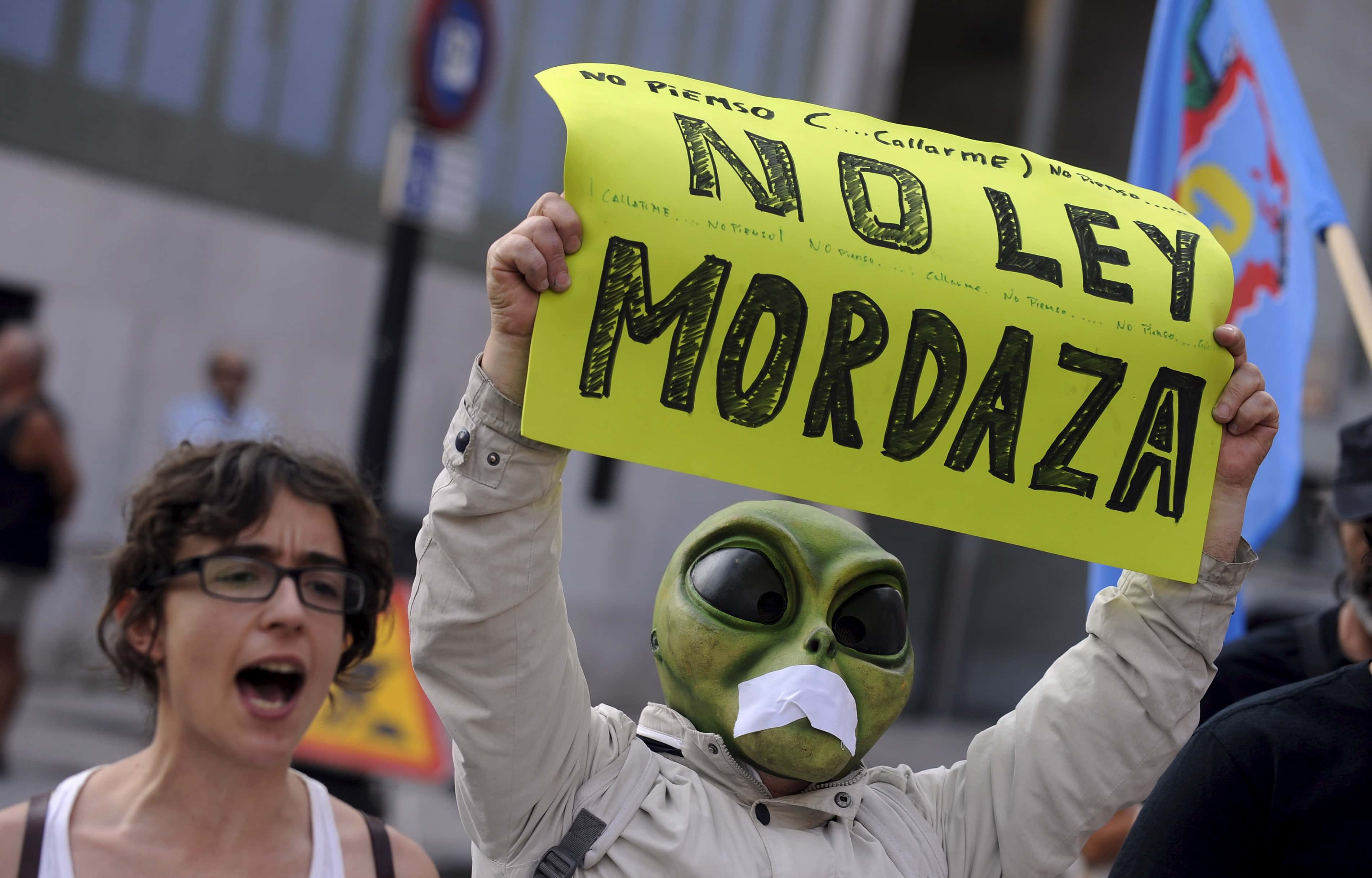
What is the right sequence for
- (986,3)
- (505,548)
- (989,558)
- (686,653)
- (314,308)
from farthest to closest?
(986,3), (989,558), (314,308), (686,653), (505,548)

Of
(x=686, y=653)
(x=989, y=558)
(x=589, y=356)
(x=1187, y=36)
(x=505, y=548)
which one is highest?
(x=1187, y=36)

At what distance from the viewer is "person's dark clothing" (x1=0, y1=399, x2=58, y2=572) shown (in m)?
5.62

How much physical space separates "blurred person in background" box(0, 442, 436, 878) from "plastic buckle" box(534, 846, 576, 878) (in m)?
0.51

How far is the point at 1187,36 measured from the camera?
3.62 metres

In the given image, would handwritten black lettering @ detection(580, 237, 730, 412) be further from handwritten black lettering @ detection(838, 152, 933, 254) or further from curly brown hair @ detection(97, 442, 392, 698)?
curly brown hair @ detection(97, 442, 392, 698)

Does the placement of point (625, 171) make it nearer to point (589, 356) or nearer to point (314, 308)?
point (589, 356)

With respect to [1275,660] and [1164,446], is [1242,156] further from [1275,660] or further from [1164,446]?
[1164,446]

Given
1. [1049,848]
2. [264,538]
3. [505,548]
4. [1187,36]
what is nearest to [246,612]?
[264,538]

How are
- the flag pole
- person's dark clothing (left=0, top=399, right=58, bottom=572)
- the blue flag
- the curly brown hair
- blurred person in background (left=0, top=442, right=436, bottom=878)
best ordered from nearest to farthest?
blurred person in background (left=0, top=442, right=436, bottom=878) → the curly brown hair → the flag pole → the blue flag → person's dark clothing (left=0, top=399, right=58, bottom=572)

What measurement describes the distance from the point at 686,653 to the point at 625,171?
2.16ft

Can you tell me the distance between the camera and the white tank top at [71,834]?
6.78 ft

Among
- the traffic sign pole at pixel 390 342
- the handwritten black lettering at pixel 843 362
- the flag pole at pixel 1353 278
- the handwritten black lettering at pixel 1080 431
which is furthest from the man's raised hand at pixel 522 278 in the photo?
the traffic sign pole at pixel 390 342

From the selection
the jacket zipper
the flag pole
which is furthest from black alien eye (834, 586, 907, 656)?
the flag pole

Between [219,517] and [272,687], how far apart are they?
29cm
